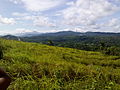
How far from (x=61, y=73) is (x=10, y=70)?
187 centimetres

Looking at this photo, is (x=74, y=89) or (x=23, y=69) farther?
(x=23, y=69)

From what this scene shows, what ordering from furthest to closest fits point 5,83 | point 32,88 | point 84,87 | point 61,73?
point 61,73 → point 84,87 → point 32,88 → point 5,83

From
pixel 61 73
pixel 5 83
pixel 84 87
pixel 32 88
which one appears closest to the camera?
pixel 5 83

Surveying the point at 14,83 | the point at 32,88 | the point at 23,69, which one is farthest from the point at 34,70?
the point at 32,88

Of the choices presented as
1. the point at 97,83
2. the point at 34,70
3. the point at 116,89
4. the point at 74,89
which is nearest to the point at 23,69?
the point at 34,70

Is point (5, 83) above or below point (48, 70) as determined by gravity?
above

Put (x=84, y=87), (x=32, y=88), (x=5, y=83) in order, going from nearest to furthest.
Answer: (x=5, y=83)
(x=32, y=88)
(x=84, y=87)

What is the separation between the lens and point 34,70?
5.96 meters

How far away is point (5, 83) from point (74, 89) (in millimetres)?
3122

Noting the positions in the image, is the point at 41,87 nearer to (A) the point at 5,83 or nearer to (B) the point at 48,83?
(B) the point at 48,83

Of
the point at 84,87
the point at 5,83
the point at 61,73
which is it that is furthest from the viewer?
the point at 61,73

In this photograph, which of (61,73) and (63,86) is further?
(61,73)

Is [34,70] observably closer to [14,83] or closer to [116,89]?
[14,83]

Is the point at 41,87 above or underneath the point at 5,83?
underneath
